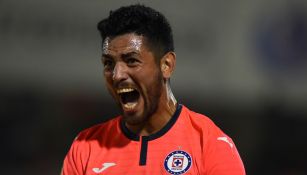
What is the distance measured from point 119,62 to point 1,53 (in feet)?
16.5

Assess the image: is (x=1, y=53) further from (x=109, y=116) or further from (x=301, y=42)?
(x=301, y=42)

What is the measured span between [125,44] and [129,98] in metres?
0.26

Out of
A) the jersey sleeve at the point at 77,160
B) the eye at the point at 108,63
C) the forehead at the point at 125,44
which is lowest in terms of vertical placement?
the jersey sleeve at the point at 77,160

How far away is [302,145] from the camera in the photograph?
8719mm

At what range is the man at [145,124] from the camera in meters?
3.20

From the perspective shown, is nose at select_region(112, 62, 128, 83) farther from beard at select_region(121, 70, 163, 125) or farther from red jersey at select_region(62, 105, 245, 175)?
red jersey at select_region(62, 105, 245, 175)

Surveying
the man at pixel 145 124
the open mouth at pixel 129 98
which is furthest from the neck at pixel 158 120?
the open mouth at pixel 129 98

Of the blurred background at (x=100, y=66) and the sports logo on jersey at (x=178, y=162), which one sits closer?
the sports logo on jersey at (x=178, y=162)

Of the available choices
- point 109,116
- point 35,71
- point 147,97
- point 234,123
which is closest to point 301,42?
point 234,123

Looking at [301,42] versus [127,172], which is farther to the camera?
[301,42]

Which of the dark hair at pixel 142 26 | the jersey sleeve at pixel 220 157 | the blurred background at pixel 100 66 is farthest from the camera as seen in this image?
the blurred background at pixel 100 66

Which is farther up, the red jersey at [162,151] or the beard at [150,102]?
the beard at [150,102]

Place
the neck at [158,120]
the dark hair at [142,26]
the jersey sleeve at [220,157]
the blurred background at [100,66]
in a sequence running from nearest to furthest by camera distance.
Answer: the jersey sleeve at [220,157]
the dark hair at [142,26]
the neck at [158,120]
the blurred background at [100,66]

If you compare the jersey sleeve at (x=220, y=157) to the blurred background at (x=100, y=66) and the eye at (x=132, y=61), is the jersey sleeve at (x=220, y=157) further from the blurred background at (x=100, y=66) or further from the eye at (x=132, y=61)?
the blurred background at (x=100, y=66)
